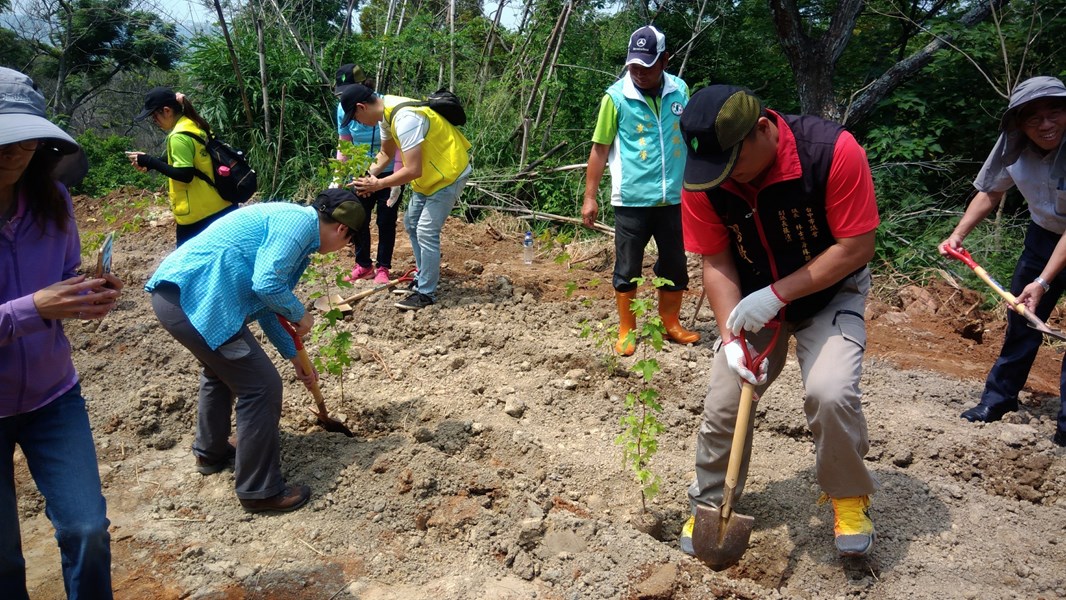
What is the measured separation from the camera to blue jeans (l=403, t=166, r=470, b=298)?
215 inches

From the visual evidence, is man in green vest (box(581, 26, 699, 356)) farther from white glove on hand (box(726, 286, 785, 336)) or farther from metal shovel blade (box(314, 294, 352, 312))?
metal shovel blade (box(314, 294, 352, 312))

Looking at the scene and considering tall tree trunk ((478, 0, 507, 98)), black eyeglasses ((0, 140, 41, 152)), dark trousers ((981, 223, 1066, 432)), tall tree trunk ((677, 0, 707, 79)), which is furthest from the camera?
tall tree trunk ((478, 0, 507, 98))

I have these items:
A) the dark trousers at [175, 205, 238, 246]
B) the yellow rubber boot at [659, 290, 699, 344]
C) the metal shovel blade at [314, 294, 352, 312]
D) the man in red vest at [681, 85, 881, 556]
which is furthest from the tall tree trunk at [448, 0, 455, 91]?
the man in red vest at [681, 85, 881, 556]

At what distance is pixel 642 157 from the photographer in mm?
4625

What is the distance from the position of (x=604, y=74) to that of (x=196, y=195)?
5603 millimetres

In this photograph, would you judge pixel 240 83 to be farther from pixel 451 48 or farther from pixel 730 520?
pixel 730 520

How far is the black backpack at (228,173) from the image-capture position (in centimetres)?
489

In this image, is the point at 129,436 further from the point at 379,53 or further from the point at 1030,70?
the point at 1030,70

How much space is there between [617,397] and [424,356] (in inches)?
53.8

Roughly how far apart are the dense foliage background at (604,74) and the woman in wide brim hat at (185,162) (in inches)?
152

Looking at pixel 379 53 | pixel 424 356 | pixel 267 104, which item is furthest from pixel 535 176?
pixel 424 356

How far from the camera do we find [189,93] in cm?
1013

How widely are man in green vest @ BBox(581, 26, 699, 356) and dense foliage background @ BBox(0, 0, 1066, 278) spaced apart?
3039 millimetres

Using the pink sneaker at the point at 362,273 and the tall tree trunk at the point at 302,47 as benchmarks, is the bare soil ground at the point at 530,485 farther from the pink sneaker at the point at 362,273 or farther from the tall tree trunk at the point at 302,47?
the tall tree trunk at the point at 302,47
